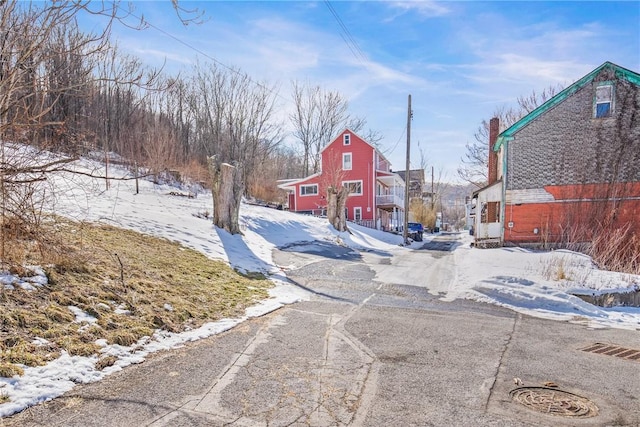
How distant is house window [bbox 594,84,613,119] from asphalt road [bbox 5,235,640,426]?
12.6 m

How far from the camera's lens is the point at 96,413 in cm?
277

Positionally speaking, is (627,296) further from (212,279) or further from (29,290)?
(29,290)

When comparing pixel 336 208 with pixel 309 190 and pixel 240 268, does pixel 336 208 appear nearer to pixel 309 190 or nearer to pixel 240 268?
pixel 240 268

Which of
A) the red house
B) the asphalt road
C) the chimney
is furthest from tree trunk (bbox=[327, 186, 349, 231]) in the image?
the asphalt road

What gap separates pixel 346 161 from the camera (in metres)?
33.9

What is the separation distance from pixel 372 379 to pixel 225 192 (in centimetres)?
1059

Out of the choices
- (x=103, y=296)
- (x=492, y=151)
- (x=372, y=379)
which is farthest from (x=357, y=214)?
(x=372, y=379)

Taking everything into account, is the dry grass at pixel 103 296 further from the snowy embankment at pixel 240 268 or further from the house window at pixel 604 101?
the house window at pixel 604 101

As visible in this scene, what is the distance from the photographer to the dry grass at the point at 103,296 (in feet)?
12.1

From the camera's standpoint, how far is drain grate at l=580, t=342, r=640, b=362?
4486 mm

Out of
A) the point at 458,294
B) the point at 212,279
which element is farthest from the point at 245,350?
the point at 458,294

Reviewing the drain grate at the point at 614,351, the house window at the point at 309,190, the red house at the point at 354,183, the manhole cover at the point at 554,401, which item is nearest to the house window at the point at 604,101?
the drain grate at the point at 614,351

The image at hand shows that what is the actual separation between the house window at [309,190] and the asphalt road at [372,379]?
92.3ft

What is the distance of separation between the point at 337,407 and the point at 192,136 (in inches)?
1491
